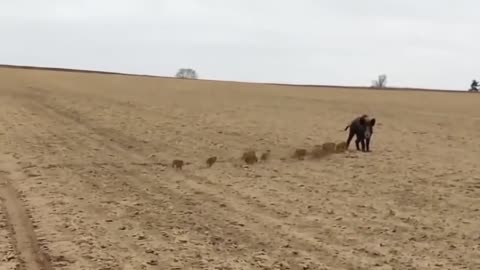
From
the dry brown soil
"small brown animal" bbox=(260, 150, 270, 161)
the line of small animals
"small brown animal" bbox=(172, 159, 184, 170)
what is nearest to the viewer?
the dry brown soil

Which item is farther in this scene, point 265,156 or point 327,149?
point 327,149

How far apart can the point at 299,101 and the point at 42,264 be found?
31.2 metres

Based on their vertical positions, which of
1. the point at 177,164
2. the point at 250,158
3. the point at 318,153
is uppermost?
the point at 318,153

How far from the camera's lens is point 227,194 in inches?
553

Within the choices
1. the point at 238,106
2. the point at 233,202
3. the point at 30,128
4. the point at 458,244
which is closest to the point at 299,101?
the point at 238,106

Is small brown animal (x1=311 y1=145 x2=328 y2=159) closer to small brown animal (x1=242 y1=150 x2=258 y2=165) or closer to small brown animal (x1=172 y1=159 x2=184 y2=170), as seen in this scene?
small brown animal (x1=242 y1=150 x2=258 y2=165)

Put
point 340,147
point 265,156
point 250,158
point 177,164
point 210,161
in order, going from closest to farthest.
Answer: point 177,164, point 210,161, point 250,158, point 265,156, point 340,147

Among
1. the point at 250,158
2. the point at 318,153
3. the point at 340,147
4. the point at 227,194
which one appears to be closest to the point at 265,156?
the point at 250,158

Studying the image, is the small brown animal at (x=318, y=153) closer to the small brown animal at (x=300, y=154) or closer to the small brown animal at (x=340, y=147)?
the small brown animal at (x=300, y=154)

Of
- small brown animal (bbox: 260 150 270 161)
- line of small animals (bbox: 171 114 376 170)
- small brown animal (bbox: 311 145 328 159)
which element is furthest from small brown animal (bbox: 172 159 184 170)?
small brown animal (bbox: 311 145 328 159)

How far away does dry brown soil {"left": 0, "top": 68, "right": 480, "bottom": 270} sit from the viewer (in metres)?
9.83

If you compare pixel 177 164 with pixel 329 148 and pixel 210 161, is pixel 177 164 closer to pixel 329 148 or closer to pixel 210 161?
pixel 210 161

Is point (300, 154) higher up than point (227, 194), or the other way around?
point (300, 154)

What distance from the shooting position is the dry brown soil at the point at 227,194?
387 inches
